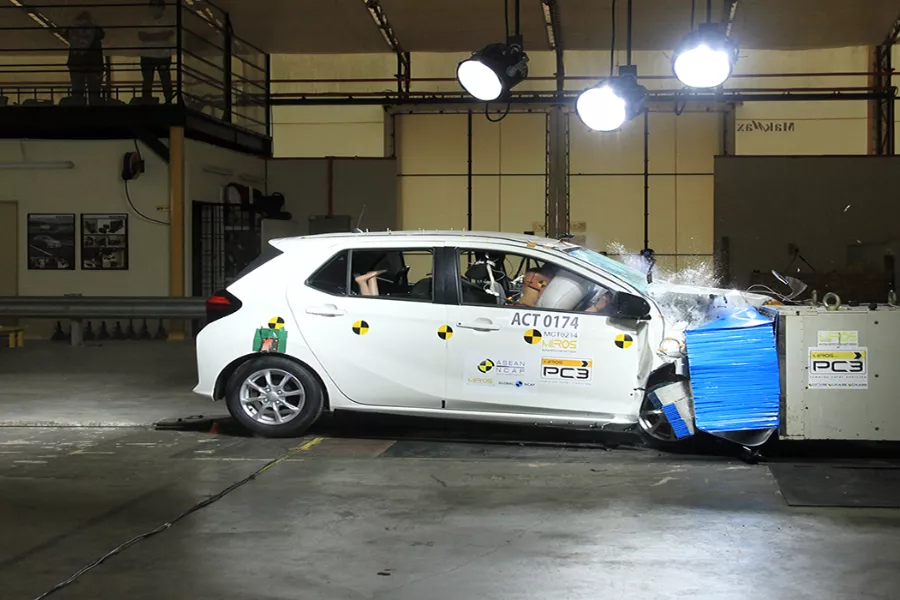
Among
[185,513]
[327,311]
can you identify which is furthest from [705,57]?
[185,513]

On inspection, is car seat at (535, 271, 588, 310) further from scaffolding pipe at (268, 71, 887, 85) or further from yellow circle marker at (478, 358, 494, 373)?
scaffolding pipe at (268, 71, 887, 85)

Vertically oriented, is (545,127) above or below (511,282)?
above

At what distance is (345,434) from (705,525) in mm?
3654

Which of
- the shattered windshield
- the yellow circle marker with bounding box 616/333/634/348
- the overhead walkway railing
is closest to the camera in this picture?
the yellow circle marker with bounding box 616/333/634/348

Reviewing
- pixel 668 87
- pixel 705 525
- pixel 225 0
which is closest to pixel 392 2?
pixel 225 0

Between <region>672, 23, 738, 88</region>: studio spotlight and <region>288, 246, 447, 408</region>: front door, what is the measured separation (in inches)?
149

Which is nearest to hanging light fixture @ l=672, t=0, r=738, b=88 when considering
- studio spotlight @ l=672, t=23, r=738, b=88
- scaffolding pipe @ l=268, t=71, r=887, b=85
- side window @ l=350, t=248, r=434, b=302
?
studio spotlight @ l=672, t=23, r=738, b=88

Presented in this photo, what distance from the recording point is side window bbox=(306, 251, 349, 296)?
804 cm

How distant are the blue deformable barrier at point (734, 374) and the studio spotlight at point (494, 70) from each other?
14.0ft

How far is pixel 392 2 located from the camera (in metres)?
18.3

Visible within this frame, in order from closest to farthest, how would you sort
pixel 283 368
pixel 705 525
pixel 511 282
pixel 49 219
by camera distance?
1. pixel 705 525
2. pixel 283 368
3. pixel 511 282
4. pixel 49 219

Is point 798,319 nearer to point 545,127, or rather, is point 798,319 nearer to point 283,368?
point 283,368

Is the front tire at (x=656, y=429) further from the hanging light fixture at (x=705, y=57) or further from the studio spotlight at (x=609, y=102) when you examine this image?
the studio spotlight at (x=609, y=102)

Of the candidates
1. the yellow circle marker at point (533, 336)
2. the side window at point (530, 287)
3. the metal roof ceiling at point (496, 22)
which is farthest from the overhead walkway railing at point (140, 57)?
the yellow circle marker at point (533, 336)
